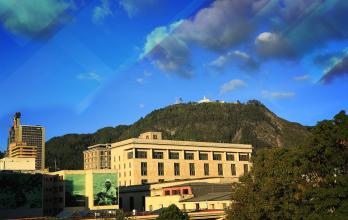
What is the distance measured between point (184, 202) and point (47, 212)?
41.9 meters

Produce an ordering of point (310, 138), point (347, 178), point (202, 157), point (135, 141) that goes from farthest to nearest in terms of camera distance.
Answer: point (202, 157) → point (135, 141) → point (310, 138) → point (347, 178)

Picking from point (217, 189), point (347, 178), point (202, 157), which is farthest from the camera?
point (202, 157)

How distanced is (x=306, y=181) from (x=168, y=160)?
4219 inches

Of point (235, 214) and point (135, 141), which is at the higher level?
point (135, 141)

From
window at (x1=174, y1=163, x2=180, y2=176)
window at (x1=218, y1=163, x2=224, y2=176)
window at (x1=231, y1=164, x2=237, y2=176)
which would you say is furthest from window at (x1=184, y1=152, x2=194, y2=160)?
window at (x1=231, y1=164, x2=237, y2=176)

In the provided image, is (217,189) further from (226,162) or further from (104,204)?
(226,162)

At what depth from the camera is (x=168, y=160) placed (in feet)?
537

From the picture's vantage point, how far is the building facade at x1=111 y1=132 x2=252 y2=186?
515 ft

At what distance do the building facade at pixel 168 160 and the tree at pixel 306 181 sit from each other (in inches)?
3747

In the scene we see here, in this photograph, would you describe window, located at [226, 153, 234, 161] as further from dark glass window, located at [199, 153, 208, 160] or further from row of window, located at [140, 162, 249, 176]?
dark glass window, located at [199, 153, 208, 160]

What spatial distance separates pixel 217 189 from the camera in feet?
404

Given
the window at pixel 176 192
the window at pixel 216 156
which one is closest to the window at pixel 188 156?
the window at pixel 216 156

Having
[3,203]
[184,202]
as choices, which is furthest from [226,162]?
[3,203]

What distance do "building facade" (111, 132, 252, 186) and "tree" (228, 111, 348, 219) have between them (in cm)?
9518
